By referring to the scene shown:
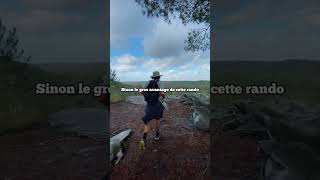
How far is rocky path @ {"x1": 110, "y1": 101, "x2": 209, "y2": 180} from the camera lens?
3.88m

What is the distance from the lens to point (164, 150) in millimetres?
3982

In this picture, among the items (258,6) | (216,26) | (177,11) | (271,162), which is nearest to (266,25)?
(258,6)

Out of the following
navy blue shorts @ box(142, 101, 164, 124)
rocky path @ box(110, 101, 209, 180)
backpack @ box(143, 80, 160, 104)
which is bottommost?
rocky path @ box(110, 101, 209, 180)

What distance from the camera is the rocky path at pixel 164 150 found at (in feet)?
12.7

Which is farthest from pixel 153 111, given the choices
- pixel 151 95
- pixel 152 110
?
pixel 151 95

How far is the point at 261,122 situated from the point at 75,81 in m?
1.71

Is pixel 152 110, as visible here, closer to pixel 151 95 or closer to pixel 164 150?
pixel 151 95

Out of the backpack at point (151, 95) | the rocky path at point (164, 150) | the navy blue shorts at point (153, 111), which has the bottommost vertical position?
the rocky path at point (164, 150)

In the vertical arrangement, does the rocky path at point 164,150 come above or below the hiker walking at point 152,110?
below

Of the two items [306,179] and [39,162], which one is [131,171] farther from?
[306,179]

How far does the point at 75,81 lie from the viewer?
392 cm

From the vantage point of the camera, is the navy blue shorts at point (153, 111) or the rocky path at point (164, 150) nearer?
the rocky path at point (164, 150)

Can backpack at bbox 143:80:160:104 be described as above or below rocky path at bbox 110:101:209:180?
above

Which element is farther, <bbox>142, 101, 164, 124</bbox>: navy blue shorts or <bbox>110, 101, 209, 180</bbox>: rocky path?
<bbox>142, 101, 164, 124</bbox>: navy blue shorts
